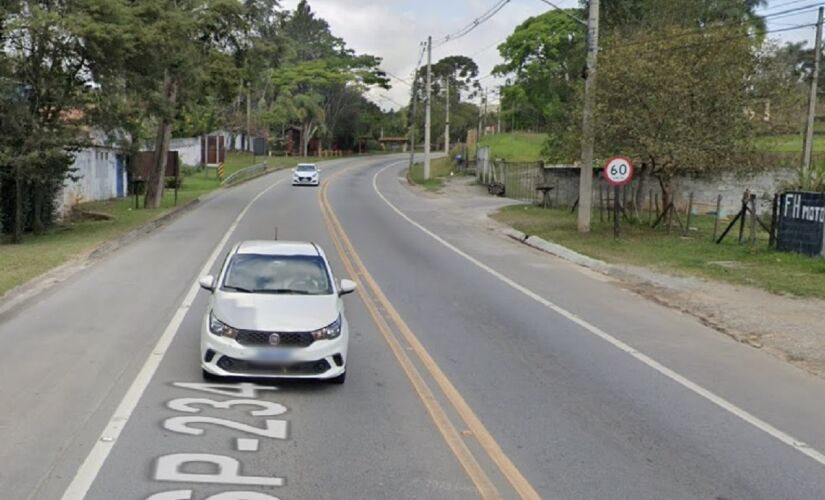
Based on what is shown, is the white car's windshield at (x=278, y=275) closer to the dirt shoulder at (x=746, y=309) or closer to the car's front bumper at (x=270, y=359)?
the car's front bumper at (x=270, y=359)

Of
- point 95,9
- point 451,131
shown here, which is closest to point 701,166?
point 95,9

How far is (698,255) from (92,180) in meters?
27.3

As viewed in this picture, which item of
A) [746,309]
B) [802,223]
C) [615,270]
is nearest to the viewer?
[746,309]

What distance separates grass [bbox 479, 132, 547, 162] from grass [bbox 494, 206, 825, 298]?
26.5 meters

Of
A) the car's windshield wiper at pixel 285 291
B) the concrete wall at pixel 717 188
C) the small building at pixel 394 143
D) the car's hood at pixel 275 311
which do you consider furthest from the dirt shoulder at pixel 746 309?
the small building at pixel 394 143

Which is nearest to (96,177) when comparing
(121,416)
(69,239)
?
(69,239)

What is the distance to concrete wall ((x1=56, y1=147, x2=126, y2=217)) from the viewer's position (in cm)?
3247

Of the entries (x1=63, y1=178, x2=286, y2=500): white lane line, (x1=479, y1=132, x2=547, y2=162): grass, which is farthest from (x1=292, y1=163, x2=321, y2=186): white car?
(x1=63, y1=178, x2=286, y2=500): white lane line

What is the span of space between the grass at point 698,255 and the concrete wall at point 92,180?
17578 millimetres

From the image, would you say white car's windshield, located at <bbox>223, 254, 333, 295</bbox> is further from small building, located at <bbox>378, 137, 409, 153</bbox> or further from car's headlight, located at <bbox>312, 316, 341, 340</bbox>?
small building, located at <bbox>378, 137, 409, 153</bbox>

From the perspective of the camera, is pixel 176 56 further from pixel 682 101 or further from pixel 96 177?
pixel 682 101

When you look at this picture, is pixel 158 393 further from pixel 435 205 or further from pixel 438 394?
pixel 435 205

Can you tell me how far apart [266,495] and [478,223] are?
1005 inches

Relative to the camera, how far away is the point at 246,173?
195ft
